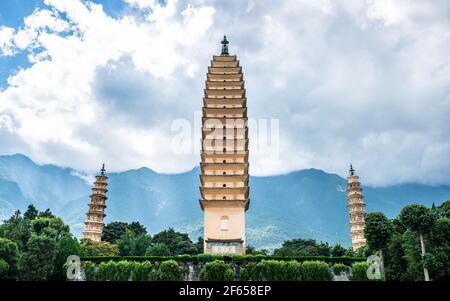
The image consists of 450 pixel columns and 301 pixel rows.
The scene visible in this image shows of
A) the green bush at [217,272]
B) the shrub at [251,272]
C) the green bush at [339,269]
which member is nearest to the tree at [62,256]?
the green bush at [217,272]

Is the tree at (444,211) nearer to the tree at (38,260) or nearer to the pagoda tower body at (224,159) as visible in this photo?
the pagoda tower body at (224,159)

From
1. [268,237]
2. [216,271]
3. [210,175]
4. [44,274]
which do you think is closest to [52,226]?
[44,274]

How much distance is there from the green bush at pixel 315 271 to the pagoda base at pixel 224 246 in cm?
925

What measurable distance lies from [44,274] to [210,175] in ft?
57.5

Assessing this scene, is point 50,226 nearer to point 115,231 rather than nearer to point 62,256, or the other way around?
point 115,231

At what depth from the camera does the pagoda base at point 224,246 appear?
37.5 meters

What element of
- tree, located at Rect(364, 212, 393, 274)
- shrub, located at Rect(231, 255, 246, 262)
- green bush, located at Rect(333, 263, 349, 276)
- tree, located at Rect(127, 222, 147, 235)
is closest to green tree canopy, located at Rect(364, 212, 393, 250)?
tree, located at Rect(364, 212, 393, 274)

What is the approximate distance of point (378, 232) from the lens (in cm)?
3425

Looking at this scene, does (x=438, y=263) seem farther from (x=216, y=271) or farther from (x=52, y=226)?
(x=52, y=226)

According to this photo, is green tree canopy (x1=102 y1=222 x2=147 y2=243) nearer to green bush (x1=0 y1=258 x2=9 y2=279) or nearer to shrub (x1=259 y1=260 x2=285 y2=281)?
green bush (x1=0 y1=258 x2=9 y2=279)

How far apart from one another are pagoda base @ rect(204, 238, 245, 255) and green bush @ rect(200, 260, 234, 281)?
26.5 feet

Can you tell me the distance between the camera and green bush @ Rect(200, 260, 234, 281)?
28.8 meters

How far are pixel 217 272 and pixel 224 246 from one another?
8781 mm

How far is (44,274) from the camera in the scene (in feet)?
121
